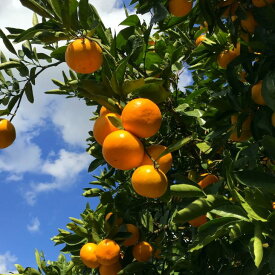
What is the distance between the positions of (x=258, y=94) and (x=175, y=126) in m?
0.81

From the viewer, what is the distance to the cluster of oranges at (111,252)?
2.25 metres

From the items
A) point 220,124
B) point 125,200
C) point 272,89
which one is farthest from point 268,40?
point 125,200

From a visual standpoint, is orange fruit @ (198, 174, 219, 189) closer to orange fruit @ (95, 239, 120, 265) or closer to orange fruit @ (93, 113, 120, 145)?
orange fruit @ (95, 239, 120, 265)

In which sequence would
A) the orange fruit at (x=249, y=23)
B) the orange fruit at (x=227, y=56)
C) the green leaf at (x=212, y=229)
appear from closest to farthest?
the green leaf at (x=212, y=229)
the orange fruit at (x=249, y=23)
the orange fruit at (x=227, y=56)

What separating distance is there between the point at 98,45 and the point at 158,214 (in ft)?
4.97

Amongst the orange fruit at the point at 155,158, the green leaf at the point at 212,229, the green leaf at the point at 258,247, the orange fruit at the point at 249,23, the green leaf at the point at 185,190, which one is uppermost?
the orange fruit at the point at 249,23

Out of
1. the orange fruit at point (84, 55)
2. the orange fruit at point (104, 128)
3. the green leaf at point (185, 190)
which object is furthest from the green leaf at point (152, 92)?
the green leaf at point (185, 190)

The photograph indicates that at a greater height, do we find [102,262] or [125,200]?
[125,200]

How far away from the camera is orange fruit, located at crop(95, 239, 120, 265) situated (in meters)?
2.23

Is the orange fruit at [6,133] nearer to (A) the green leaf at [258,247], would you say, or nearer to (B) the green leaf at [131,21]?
(B) the green leaf at [131,21]

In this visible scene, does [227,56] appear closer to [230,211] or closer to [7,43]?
[230,211]

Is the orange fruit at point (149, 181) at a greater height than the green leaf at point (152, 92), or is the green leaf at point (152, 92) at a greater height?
the green leaf at point (152, 92)

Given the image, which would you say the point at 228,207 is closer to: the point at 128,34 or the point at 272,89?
the point at 272,89

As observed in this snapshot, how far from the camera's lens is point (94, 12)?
1.99 meters
